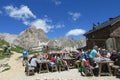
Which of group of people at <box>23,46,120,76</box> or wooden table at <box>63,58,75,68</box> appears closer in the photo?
group of people at <box>23,46,120,76</box>

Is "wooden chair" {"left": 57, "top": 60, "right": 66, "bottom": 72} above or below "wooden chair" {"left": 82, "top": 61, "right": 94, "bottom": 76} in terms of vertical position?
above

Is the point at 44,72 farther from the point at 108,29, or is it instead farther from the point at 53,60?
the point at 108,29

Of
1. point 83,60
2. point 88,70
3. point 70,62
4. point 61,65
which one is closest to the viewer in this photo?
point 83,60

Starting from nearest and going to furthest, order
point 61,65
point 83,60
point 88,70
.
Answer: point 83,60 → point 88,70 → point 61,65

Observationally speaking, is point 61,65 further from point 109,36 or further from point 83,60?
point 109,36

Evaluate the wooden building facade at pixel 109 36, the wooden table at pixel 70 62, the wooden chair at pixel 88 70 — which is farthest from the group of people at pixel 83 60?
the wooden building facade at pixel 109 36

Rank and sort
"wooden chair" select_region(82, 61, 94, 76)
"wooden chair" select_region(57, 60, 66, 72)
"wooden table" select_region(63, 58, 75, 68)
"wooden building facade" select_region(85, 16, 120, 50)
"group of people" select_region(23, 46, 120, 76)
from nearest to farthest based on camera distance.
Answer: "wooden chair" select_region(82, 61, 94, 76)
"group of people" select_region(23, 46, 120, 76)
"wooden chair" select_region(57, 60, 66, 72)
"wooden table" select_region(63, 58, 75, 68)
"wooden building facade" select_region(85, 16, 120, 50)

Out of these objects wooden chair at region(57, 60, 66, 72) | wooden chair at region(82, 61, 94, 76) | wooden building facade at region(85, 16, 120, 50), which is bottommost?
wooden chair at region(82, 61, 94, 76)

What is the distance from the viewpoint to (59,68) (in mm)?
21797

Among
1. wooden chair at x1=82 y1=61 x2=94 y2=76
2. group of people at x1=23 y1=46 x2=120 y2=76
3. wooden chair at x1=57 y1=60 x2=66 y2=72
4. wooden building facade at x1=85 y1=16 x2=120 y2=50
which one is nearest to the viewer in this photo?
wooden chair at x1=82 y1=61 x2=94 y2=76

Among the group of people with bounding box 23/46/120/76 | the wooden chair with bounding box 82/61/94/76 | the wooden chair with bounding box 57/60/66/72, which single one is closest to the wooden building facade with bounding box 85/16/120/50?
the group of people with bounding box 23/46/120/76

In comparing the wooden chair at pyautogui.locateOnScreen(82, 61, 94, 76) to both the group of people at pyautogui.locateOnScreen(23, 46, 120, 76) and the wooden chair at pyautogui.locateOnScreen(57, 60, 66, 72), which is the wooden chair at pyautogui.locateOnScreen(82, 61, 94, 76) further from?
the wooden chair at pyautogui.locateOnScreen(57, 60, 66, 72)

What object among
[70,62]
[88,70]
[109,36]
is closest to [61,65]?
[70,62]

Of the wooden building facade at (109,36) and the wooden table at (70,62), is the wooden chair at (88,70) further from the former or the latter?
the wooden building facade at (109,36)
